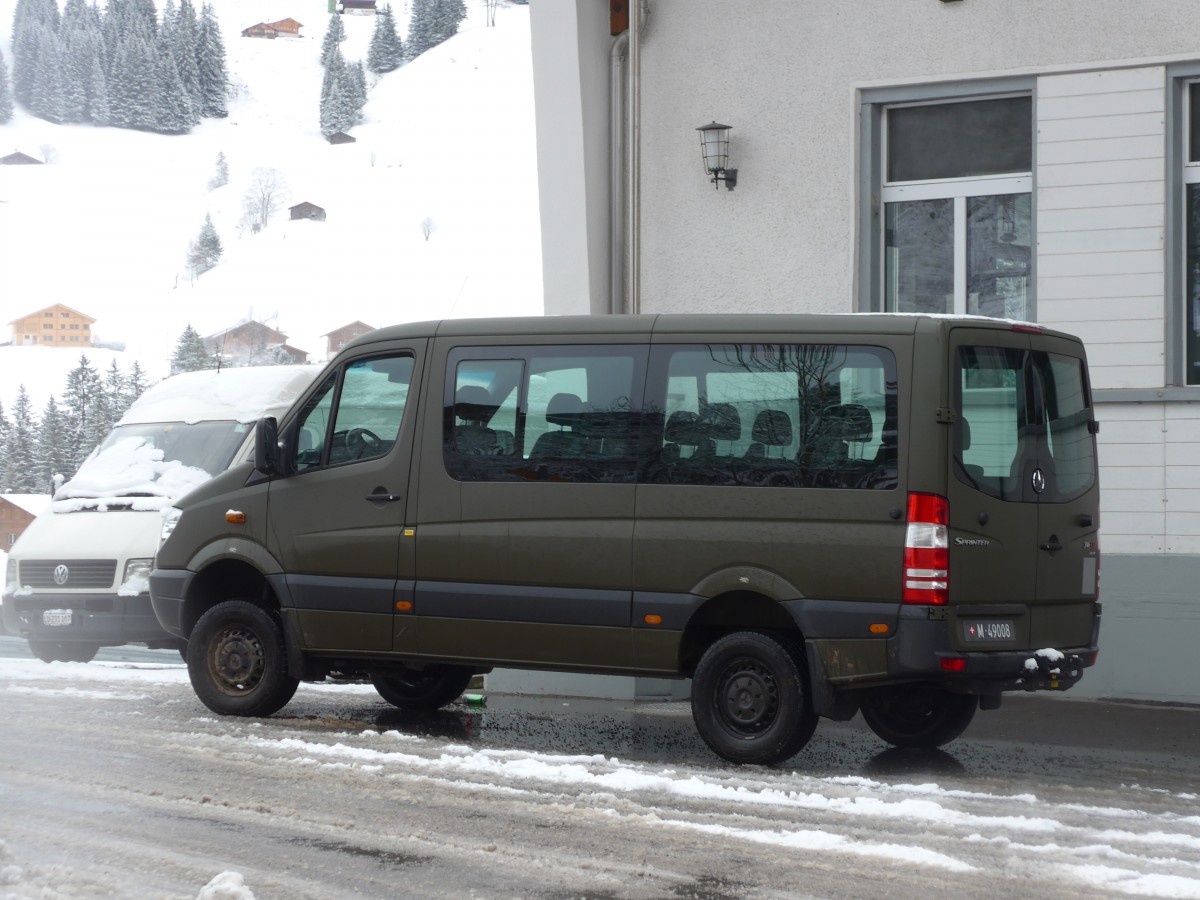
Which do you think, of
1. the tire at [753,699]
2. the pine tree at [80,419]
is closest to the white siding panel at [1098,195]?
the tire at [753,699]

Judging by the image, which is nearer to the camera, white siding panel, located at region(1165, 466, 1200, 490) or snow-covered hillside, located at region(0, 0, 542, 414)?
white siding panel, located at region(1165, 466, 1200, 490)

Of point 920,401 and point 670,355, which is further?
point 670,355

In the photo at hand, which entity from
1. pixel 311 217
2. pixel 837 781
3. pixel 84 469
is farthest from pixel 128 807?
pixel 311 217

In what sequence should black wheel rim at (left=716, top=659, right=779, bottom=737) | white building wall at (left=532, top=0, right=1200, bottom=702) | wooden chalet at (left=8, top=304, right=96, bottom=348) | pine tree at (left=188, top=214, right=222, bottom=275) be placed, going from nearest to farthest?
1. black wheel rim at (left=716, top=659, right=779, bottom=737)
2. white building wall at (left=532, top=0, right=1200, bottom=702)
3. wooden chalet at (left=8, top=304, right=96, bottom=348)
4. pine tree at (left=188, top=214, right=222, bottom=275)

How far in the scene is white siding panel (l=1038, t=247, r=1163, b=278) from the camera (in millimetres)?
11617

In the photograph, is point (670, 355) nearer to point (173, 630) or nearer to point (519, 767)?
point (519, 767)

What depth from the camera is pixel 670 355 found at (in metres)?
8.62

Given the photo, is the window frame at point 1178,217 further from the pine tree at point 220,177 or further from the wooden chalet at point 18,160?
the pine tree at point 220,177

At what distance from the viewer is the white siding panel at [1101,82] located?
11641mm

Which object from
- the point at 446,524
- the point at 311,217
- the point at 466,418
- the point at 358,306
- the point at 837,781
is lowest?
the point at 837,781

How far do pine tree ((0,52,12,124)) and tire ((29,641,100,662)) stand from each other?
165579 mm

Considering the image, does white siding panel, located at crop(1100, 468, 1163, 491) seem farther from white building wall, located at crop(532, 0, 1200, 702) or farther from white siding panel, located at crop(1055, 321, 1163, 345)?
white siding panel, located at crop(1055, 321, 1163, 345)

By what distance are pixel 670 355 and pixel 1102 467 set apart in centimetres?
438

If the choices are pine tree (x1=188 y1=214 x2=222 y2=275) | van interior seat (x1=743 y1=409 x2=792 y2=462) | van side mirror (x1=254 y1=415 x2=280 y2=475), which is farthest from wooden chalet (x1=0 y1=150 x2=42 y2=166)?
van interior seat (x1=743 y1=409 x2=792 y2=462)
